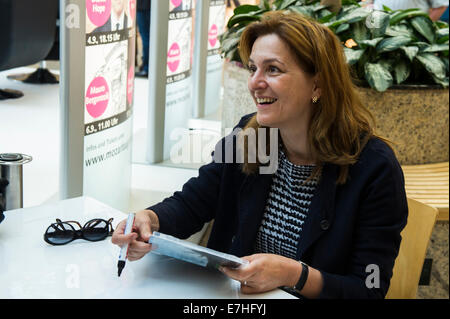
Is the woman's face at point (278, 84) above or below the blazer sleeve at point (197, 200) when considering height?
above

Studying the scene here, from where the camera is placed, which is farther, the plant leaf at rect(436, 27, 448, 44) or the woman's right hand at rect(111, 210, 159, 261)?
the plant leaf at rect(436, 27, 448, 44)

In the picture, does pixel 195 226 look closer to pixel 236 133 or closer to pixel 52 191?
pixel 236 133

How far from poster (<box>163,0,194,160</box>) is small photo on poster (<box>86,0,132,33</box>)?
3.01ft

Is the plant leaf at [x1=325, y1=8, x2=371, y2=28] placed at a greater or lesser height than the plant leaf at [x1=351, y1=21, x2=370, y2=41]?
greater

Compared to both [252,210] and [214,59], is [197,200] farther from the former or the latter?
[214,59]

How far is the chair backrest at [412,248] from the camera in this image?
84.0 inches

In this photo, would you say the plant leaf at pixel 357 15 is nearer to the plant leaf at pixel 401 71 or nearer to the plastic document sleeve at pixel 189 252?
the plant leaf at pixel 401 71

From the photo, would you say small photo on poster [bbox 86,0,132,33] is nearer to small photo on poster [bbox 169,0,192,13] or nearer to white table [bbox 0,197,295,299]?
small photo on poster [bbox 169,0,192,13]

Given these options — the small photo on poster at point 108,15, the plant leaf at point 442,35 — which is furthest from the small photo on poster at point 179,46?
the plant leaf at point 442,35

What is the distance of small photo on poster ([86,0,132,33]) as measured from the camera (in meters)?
2.47

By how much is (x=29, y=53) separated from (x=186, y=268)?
3971mm

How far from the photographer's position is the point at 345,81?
1.82 metres

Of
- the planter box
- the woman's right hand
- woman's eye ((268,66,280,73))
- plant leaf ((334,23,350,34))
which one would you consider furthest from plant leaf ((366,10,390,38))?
the woman's right hand
